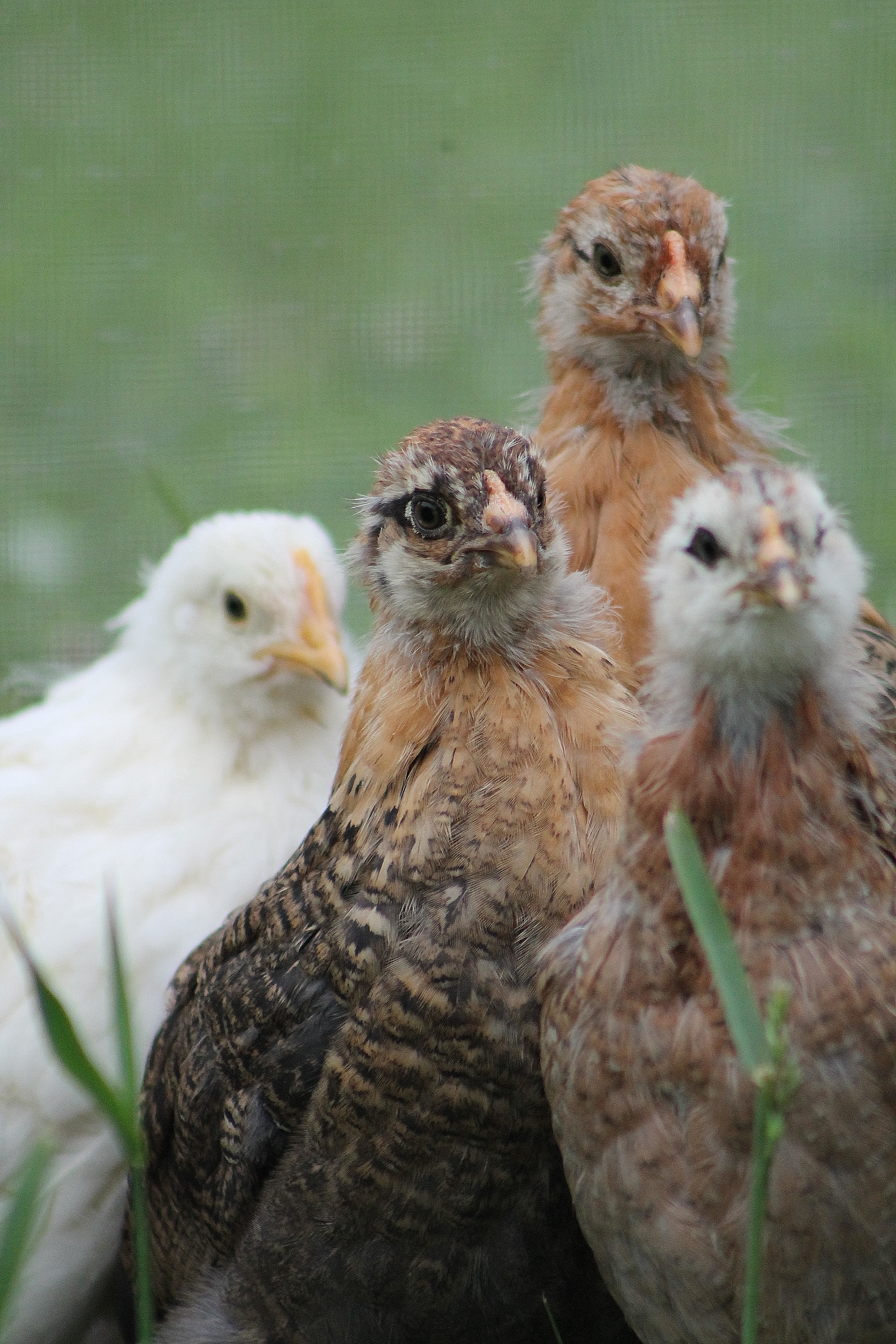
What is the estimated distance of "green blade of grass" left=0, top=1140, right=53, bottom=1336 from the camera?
1.33 m

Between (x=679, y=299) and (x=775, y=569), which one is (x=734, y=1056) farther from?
(x=679, y=299)

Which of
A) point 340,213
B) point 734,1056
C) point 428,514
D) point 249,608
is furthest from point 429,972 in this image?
point 340,213

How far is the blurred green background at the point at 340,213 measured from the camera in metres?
4.26

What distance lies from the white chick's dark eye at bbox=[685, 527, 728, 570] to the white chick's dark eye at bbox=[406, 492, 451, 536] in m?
0.34

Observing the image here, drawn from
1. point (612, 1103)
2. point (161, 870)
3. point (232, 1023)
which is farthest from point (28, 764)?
point (612, 1103)

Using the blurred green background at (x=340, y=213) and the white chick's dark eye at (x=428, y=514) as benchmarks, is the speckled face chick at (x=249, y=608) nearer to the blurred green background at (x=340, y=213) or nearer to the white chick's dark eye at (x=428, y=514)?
the white chick's dark eye at (x=428, y=514)

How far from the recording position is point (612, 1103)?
62.7 inches

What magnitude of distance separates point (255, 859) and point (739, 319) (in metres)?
2.42

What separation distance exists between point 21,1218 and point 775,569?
806 millimetres

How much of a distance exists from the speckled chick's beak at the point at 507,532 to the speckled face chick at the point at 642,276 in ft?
1.38

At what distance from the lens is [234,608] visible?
263 cm

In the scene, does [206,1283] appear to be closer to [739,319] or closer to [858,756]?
[858,756]

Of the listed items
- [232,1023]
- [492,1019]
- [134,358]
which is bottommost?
[492,1019]

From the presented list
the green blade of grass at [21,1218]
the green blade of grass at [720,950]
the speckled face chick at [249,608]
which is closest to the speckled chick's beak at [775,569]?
the green blade of grass at [720,950]
